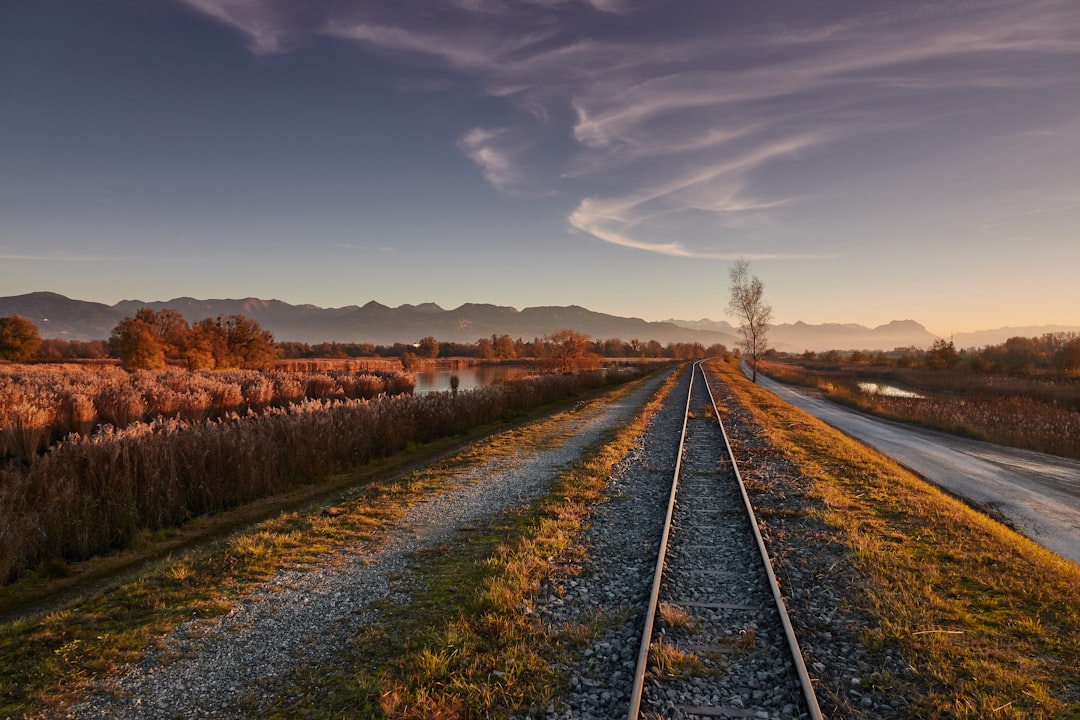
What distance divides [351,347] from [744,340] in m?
106

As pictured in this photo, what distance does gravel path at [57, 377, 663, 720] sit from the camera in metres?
3.97

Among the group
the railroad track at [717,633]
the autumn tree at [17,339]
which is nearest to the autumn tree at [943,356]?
the railroad track at [717,633]

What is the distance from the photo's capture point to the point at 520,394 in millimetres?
28219

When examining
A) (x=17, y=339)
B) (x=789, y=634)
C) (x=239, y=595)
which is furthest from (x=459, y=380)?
(x=789, y=634)

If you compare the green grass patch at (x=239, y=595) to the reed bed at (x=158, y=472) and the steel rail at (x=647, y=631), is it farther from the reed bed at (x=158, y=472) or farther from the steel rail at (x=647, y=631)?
the steel rail at (x=647, y=631)

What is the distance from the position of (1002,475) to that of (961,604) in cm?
1255

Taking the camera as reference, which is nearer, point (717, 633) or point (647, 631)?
point (647, 631)

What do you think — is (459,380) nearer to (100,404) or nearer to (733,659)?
(100,404)

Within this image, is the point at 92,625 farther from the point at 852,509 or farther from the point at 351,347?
the point at 351,347

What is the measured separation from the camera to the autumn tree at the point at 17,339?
2019 inches

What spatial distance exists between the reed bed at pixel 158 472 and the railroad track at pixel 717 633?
8.59 meters

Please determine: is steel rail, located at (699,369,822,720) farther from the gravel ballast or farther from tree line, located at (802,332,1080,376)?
tree line, located at (802,332,1080,376)

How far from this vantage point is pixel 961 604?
5.52m

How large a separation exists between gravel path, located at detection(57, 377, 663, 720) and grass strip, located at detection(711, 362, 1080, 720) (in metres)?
5.42
